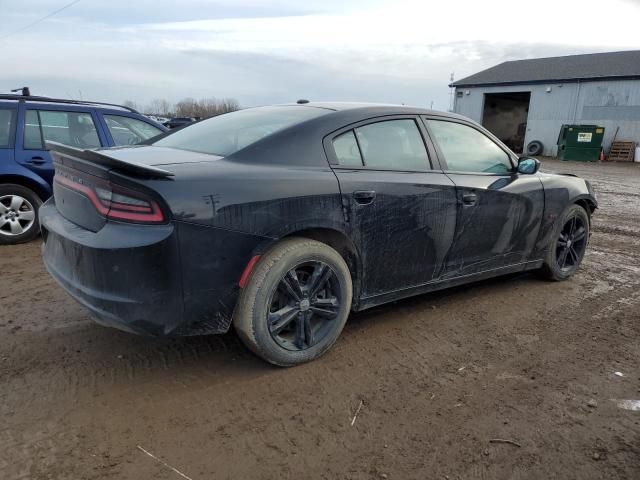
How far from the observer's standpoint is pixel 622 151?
79.9ft

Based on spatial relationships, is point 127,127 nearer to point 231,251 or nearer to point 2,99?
point 2,99

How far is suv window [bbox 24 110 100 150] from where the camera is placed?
5695 millimetres

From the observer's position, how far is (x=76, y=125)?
6051mm

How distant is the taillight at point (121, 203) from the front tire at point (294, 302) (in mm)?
632

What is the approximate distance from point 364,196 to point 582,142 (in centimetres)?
2456

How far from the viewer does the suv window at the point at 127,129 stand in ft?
20.5

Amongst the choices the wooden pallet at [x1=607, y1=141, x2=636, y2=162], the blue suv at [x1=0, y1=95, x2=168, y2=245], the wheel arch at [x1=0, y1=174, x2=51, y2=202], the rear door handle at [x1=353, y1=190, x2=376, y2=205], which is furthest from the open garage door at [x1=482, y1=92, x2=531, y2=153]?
the rear door handle at [x1=353, y1=190, x2=376, y2=205]

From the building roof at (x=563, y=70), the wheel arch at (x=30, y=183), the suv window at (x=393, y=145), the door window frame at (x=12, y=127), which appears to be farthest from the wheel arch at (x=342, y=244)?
the building roof at (x=563, y=70)

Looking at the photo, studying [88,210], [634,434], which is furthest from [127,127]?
[634,434]

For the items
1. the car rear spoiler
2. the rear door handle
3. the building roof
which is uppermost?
the building roof

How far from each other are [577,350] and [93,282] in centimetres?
306

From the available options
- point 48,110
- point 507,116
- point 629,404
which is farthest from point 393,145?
point 507,116

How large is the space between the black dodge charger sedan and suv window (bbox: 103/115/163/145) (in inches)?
120

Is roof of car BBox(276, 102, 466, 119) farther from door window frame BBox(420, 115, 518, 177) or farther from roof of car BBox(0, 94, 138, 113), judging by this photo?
roof of car BBox(0, 94, 138, 113)
